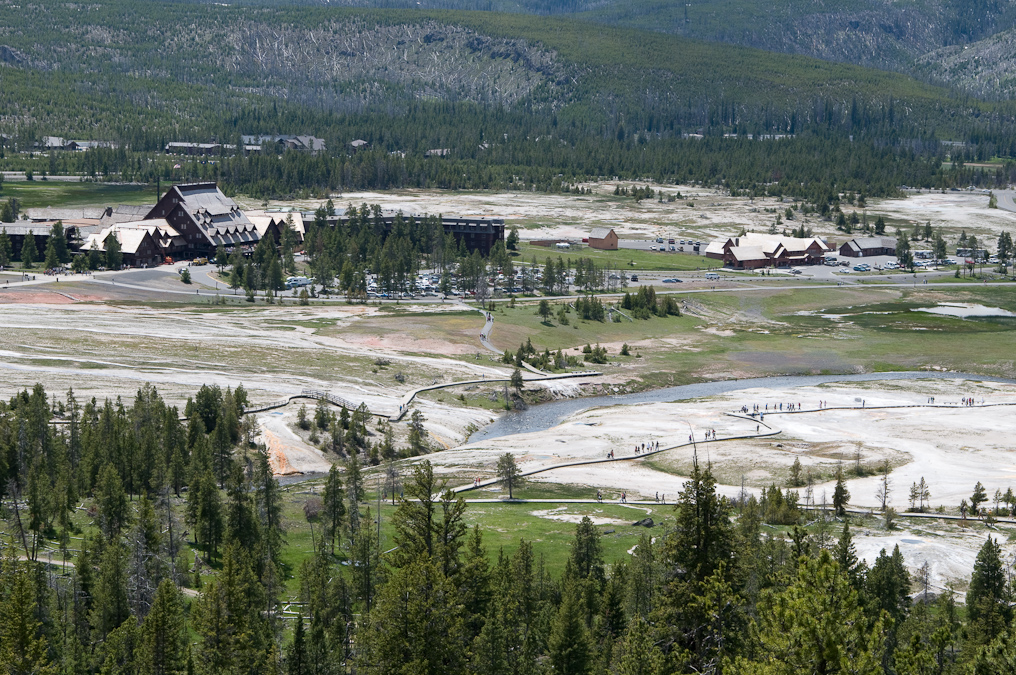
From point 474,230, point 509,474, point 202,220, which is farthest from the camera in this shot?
point 474,230

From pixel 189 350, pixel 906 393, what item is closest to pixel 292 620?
pixel 189 350

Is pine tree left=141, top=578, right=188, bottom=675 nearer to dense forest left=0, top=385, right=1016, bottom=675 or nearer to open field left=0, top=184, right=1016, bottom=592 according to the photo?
dense forest left=0, top=385, right=1016, bottom=675

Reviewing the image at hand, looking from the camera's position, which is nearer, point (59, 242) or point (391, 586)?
point (391, 586)

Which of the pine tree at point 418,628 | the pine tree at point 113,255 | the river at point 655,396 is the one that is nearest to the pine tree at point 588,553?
the pine tree at point 418,628

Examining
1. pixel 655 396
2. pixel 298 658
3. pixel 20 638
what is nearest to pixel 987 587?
pixel 298 658

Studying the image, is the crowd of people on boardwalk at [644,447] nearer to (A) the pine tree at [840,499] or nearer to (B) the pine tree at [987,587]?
(A) the pine tree at [840,499]

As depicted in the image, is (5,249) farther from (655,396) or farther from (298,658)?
(298,658)

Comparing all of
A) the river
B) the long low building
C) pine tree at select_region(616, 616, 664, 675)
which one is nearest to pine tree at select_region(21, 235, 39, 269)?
the long low building

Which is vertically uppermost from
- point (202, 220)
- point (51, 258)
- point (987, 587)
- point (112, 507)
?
point (202, 220)

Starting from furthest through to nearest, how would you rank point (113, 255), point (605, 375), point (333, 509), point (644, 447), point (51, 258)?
point (113, 255) < point (51, 258) < point (605, 375) < point (644, 447) < point (333, 509)
